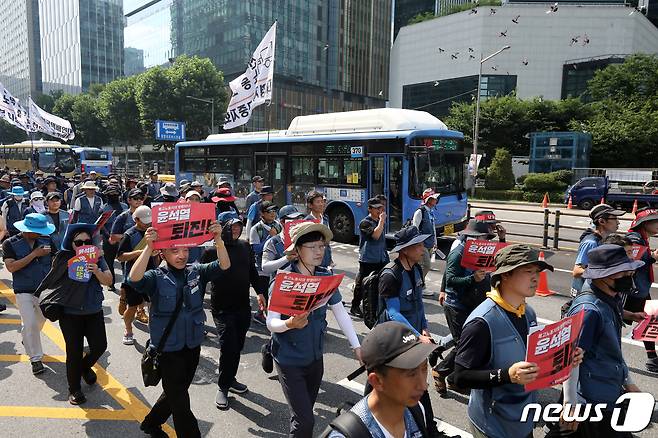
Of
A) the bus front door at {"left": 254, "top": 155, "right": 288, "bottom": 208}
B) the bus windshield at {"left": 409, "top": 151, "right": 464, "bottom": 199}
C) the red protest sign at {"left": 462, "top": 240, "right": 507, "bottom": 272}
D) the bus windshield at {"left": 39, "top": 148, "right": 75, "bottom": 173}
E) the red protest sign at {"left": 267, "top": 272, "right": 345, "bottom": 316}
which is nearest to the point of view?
the red protest sign at {"left": 267, "top": 272, "right": 345, "bottom": 316}

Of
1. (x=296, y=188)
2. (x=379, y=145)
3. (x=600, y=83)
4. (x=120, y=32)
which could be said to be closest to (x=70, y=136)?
(x=296, y=188)

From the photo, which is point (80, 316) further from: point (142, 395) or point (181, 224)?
point (181, 224)

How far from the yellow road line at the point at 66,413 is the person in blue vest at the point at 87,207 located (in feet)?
17.5

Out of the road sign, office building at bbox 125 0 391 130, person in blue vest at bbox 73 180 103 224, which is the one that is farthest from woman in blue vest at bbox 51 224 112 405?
office building at bbox 125 0 391 130

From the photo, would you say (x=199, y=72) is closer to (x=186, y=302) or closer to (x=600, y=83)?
(x=600, y=83)

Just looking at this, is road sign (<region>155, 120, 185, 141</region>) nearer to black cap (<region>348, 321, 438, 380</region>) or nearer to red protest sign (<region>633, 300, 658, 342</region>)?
red protest sign (<region>633, 300, 658, 342</region>)

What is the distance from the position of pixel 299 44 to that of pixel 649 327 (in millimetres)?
72451

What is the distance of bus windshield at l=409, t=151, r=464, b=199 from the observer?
12492 mm

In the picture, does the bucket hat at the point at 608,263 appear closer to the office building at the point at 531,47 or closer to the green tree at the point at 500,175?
the green tree at the point at 500,175

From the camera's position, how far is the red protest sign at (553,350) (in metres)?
2.36

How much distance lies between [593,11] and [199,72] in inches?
2075

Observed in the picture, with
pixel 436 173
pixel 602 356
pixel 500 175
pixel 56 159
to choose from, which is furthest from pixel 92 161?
pixel 602 356

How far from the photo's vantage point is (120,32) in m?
110

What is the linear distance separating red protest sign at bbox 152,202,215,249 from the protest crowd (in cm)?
1
